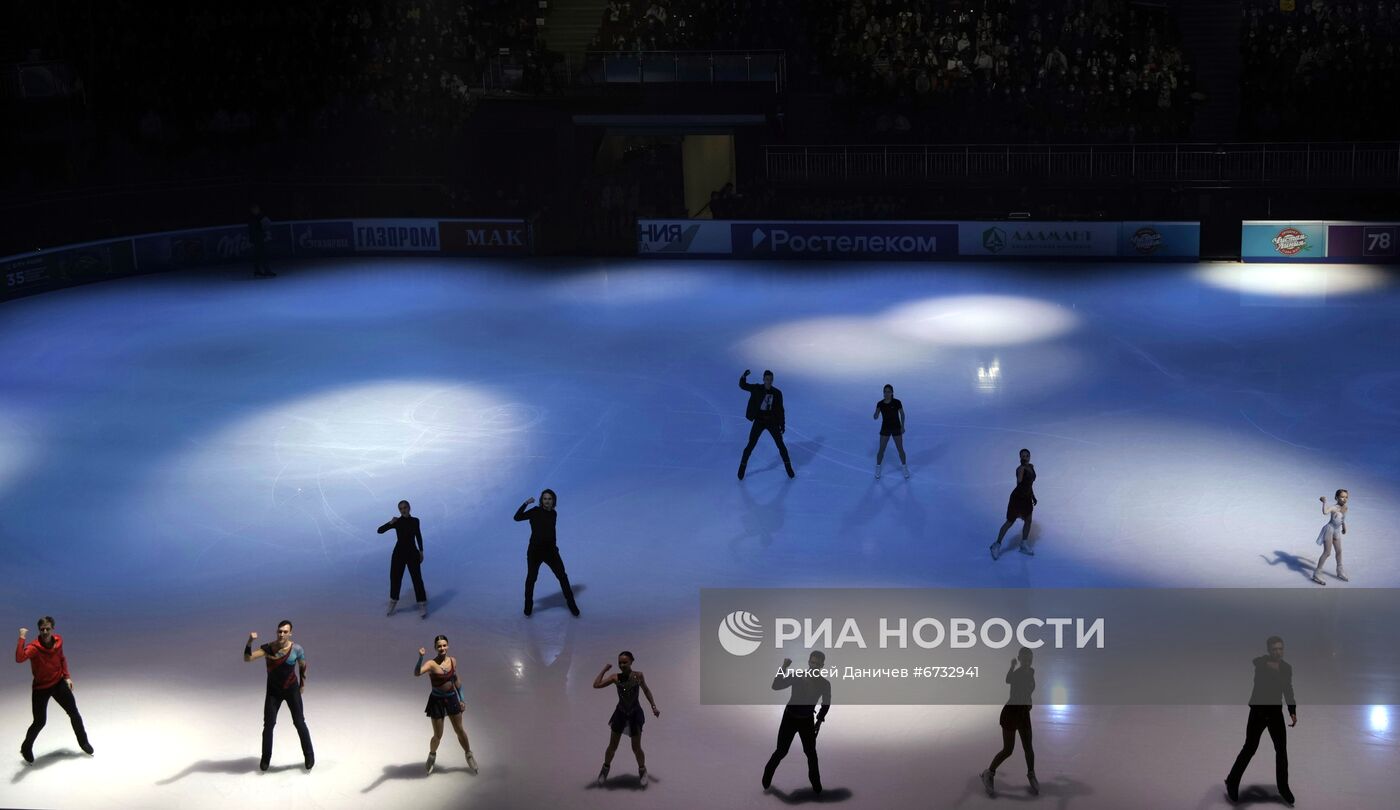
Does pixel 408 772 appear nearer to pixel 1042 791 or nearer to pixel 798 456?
pixel 1042 791

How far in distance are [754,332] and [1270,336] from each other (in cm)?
1094

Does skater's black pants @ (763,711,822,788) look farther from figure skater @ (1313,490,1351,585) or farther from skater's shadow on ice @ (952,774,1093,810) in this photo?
figure skater @ (1313,490,1351,585)

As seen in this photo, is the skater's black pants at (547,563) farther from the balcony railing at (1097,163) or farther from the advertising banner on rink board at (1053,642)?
the balcony railing at (1097,163)

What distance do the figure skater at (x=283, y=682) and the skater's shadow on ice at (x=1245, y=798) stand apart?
8376 millimetres

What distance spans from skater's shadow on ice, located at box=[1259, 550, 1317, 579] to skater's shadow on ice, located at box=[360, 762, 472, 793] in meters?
10.6

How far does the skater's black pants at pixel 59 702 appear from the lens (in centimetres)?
1328

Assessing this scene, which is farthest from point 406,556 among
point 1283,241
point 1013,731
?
point 1283,241

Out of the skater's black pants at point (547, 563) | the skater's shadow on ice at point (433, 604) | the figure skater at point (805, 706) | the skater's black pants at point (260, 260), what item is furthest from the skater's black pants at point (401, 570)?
the skater's black pants at point (260, 260)

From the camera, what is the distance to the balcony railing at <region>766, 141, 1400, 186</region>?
37.9m

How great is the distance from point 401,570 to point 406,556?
0.38 meters

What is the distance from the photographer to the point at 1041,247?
1503 inches

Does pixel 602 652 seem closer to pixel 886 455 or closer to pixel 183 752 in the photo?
pixel 183 752
